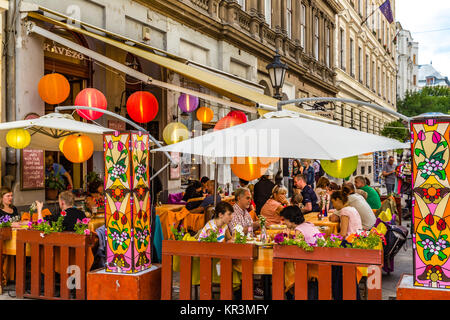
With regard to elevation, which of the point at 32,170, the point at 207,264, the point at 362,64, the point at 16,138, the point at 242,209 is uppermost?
the point at 362,64

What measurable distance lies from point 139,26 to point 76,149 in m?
6.03

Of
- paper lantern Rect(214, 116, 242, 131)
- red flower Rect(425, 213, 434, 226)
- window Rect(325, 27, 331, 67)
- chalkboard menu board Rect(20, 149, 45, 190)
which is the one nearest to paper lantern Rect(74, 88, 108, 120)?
chalkboard menu board Rect(20, 149, 45, 190)

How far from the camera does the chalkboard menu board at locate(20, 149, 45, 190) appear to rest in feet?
30.1

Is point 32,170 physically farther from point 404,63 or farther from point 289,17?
point 404,63

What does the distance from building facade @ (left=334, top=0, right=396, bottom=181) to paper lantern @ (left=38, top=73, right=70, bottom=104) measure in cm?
Result: 2202

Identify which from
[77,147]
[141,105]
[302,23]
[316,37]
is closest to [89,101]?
[77,147]

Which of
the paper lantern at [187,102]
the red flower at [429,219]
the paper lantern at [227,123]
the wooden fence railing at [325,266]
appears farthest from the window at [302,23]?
the red flower at [429,219]

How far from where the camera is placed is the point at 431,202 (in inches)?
170

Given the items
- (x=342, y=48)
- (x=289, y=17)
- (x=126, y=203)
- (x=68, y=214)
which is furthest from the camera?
(x=342, y=48)

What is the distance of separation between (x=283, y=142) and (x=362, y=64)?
1390 inches

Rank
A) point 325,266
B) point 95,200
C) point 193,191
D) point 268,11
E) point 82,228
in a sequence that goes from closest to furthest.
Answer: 1. point 325,266
2. point 82,228
3. point 95,200
4. point 193,191
5. point 268,11

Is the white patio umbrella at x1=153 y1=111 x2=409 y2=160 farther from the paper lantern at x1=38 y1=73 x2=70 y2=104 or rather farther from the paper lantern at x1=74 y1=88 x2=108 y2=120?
the paper lantern at x1=38 y1=73 x2=70 y2=104

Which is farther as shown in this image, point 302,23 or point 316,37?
point 316,37

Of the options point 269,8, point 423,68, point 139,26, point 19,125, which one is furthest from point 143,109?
point 423,68
